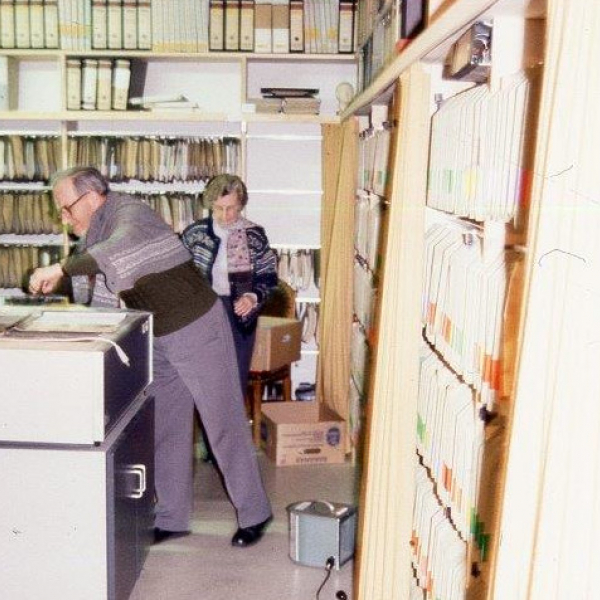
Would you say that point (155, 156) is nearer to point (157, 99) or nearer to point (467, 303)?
point (157, 99)

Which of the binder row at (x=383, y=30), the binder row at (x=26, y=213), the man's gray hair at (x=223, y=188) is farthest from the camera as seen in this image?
the binder row at (x=26, y=213)

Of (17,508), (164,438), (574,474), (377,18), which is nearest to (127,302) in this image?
(164,438)

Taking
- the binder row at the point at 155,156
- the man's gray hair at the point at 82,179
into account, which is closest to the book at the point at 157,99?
the binder row at the point at 155,156

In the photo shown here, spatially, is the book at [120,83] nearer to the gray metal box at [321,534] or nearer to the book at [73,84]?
the book at [73,84]

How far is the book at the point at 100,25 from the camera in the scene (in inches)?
186

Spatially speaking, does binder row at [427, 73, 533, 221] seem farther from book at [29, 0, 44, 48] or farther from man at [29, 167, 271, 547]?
book at [29, 0, 44, 48]

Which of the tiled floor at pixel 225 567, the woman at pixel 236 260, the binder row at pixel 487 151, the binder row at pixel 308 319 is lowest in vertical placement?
the tiled floor at pixel 225 567

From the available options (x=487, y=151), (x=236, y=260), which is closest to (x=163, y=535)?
(x=236, y=260)

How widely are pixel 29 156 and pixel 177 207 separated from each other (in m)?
0.96

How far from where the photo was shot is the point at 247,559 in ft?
10.3

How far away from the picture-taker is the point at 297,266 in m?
5.15

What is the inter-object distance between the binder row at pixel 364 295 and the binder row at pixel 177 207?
116 cm

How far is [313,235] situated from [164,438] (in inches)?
97.9

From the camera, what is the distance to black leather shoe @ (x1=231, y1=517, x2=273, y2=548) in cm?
323
